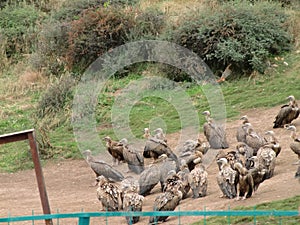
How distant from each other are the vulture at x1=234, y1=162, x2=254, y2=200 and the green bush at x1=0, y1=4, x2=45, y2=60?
15131 millimetres

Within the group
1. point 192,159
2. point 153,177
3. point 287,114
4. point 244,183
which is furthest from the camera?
point 287,114

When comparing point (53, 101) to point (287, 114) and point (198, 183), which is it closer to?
point (287, 114)

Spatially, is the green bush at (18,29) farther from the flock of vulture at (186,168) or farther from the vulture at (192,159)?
the vulture at (192,159)

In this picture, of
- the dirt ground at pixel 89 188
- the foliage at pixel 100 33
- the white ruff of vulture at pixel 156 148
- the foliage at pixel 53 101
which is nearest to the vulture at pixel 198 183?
the dirt ground at pixel 89 188

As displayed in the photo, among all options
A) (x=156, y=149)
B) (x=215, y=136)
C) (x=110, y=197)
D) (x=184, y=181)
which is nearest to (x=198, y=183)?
(x=184, y=181)

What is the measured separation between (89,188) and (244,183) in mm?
4128

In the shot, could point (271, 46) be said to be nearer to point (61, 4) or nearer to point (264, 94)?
point (264, 94)

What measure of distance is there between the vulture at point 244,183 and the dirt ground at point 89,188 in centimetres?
11

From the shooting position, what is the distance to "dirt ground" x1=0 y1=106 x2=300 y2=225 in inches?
434

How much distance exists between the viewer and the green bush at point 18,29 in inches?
989

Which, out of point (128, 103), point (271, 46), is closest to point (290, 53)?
point (271, 46)

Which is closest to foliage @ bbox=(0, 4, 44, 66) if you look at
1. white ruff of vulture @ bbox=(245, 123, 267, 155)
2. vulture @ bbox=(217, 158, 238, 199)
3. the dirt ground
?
the dirt ground

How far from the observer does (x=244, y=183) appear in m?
10.7

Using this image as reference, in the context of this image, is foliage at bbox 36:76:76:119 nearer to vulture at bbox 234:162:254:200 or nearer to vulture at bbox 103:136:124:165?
vulture at bbox 103:136:124:165
